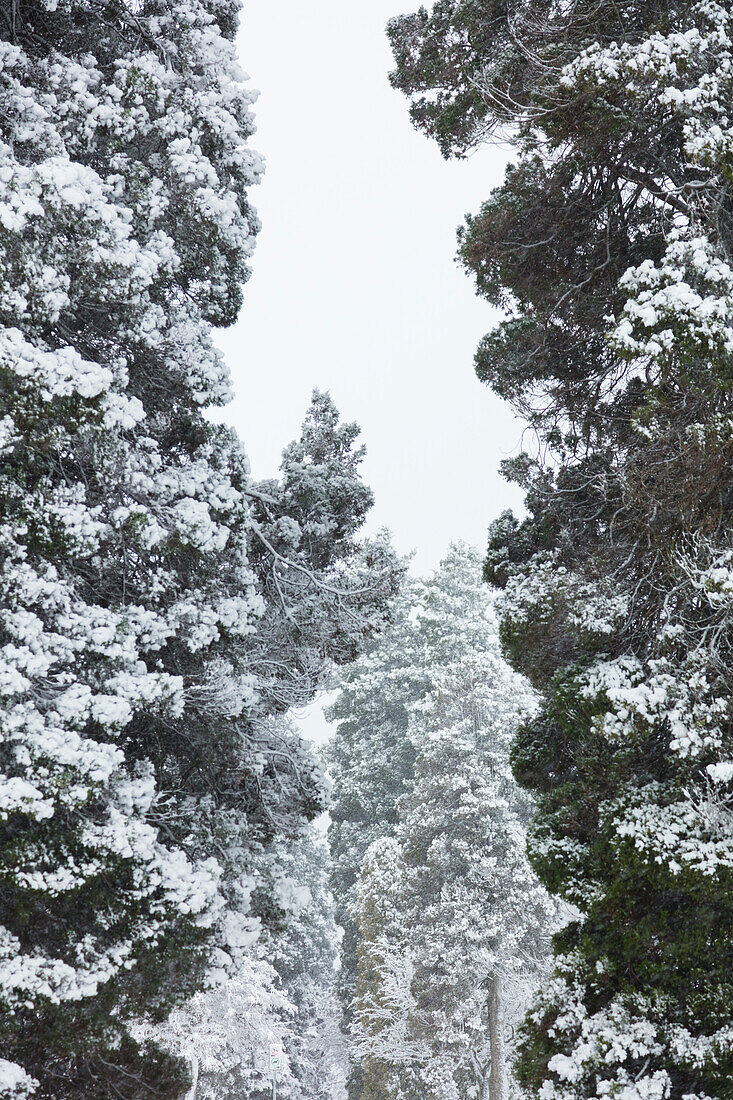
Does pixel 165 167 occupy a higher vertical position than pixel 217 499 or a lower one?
higher

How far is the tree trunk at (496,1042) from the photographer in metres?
14.8

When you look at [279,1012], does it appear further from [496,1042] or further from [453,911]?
[453,911]

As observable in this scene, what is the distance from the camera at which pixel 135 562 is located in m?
6.39

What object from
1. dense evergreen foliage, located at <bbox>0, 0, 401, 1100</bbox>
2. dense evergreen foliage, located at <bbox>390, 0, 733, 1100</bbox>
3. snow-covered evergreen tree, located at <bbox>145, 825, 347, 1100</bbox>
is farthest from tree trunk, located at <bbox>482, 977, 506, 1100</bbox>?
dense evergreen foliage, located at <bbox>390, 0, 733, 1100</bbox>

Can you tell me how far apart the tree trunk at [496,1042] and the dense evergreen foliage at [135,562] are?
989cm

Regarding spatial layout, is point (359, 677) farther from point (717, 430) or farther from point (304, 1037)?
point (717, 430)

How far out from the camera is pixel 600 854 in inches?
212

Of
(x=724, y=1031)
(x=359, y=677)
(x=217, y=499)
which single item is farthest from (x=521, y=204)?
(x=359, y=677)

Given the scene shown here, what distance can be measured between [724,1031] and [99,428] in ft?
16.8

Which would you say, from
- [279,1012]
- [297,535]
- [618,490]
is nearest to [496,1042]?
[279,1012]

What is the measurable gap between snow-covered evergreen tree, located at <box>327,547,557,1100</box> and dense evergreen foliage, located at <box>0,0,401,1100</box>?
30.3 feet

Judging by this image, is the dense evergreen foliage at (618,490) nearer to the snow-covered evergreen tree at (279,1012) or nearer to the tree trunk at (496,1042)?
the snow-covered evergreen tree at (279,1012)

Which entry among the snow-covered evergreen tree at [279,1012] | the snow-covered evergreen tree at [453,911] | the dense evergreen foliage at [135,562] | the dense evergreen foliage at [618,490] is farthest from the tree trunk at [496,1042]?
the dense evergreen foliage at [618,490]

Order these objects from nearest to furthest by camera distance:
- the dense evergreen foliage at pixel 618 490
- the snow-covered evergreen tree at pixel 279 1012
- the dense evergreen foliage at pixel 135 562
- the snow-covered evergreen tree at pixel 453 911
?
the dense evergreen foliage at pixel 618 490
the dense evergreen foliage at pixel 135 562
the snow-covered evergreen tree at pixel 279 1012
the snow-covered evergreen tree at pixel 453 911
